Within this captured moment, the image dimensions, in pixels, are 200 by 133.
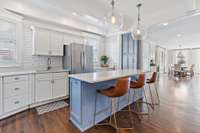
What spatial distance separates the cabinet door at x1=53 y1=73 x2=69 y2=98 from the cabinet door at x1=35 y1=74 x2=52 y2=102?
0.51 ft

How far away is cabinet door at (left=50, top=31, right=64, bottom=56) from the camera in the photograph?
386 cm

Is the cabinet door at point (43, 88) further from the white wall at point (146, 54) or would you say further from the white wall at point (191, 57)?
the white wall at point (191, 57)

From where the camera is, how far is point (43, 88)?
3.32m

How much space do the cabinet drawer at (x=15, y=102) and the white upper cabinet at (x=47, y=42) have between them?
1341 millimetres

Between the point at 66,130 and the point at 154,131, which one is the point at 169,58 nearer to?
the point at 154,131

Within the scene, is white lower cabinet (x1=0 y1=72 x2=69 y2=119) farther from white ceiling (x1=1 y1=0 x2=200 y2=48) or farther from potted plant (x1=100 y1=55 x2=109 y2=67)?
potted plant (x1=100 y1=55 x2=109 y2=67)

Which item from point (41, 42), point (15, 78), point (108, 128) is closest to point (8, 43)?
point (41, 42)

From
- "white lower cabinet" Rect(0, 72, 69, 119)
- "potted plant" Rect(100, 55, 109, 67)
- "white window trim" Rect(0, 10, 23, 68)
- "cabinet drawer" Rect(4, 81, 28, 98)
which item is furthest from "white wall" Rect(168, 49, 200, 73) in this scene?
"cabinet drawer" Rect(4, 81, 28, 98)

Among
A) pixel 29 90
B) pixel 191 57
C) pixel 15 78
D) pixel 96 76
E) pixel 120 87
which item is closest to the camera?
pixel 120 87

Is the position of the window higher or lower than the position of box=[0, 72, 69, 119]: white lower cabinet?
higher

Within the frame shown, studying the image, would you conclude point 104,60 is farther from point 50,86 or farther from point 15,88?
point 15,88

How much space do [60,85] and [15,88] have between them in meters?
1.21

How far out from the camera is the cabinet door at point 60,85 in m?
3.58

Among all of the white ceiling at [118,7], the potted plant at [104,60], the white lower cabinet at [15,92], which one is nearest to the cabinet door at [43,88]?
the white lower cabinet at [15,92]
